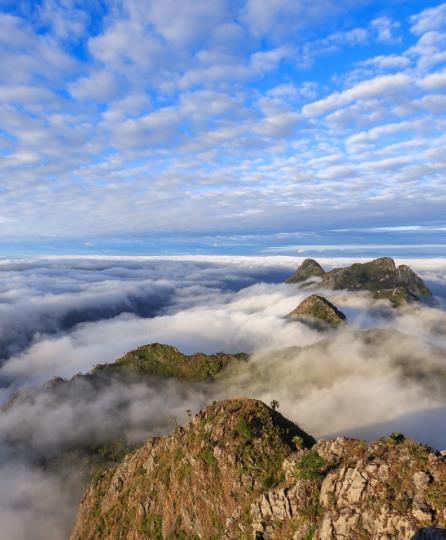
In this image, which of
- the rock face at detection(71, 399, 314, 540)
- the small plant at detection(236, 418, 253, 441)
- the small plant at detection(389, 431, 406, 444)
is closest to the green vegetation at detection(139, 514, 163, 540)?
the rock face at detection(71, 399, 314, 540)

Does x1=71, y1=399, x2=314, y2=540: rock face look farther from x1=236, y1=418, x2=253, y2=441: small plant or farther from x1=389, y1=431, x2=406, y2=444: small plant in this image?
x1=389, y1=431, x2=406, y2=444: small plant

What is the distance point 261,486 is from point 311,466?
614 inches

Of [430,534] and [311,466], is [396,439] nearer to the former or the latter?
[311,466]

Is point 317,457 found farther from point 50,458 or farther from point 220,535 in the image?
point 50,458

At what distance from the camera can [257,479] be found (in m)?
65.5

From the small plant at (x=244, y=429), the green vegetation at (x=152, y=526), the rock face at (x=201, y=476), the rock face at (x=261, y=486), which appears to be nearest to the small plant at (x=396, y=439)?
the rock face at (x=261, y=486)

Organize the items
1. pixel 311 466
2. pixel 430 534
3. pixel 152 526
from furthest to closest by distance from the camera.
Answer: pixel 152 526, pixel 311 466, pixel 430 534

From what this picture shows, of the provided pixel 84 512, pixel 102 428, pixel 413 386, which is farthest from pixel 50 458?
pixel 413 386

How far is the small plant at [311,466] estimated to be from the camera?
2050 inches

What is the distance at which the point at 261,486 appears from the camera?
211 feet

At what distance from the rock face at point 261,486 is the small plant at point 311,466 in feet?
0.50

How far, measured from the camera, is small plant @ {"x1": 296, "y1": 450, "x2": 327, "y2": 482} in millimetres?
52062

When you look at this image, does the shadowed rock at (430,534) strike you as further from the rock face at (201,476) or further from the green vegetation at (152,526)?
the green vegetation at (152,526)

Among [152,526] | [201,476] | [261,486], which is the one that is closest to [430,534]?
[261,486]
